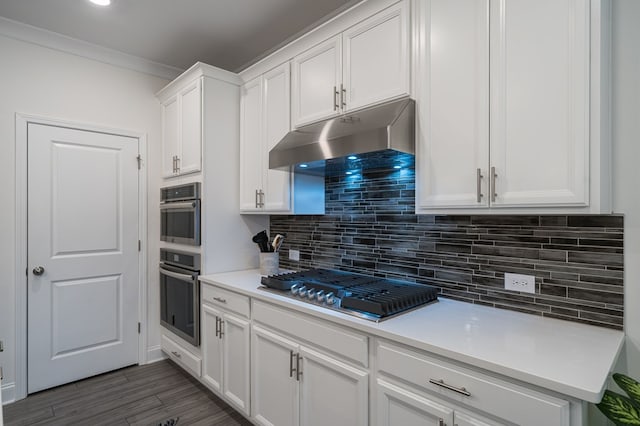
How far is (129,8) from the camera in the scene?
2354mm

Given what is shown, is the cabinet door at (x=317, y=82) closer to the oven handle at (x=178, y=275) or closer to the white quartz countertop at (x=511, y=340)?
the white quartz countertop at (x=511, y=340)

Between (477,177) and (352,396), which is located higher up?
(477,177)

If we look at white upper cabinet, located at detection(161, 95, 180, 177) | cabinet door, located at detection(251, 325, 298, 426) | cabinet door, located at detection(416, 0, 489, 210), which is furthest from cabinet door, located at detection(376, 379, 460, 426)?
white upper cabinet, located at detection(161, 95, 180, 177)

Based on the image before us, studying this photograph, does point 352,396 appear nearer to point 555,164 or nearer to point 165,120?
point 555,164

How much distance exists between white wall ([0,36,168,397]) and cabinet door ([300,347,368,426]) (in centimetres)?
212

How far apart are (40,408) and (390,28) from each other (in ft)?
11.3

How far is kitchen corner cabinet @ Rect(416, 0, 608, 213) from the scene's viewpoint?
1.22 metres

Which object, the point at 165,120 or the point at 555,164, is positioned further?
the point at 165,120

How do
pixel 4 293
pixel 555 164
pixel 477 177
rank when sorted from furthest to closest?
pixel 4 293, pixel 477 177, pixel 555 164

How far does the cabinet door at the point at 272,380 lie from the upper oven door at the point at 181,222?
992 mm

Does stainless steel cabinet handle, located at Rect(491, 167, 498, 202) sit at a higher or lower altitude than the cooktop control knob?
higher

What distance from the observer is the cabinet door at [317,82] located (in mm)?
2049

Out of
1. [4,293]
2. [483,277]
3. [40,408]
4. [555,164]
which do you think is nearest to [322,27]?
[555,164]

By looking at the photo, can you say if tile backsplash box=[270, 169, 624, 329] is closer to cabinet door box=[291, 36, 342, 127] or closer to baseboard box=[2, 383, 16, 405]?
cabinet door box=[291, 36, 342, 127]
